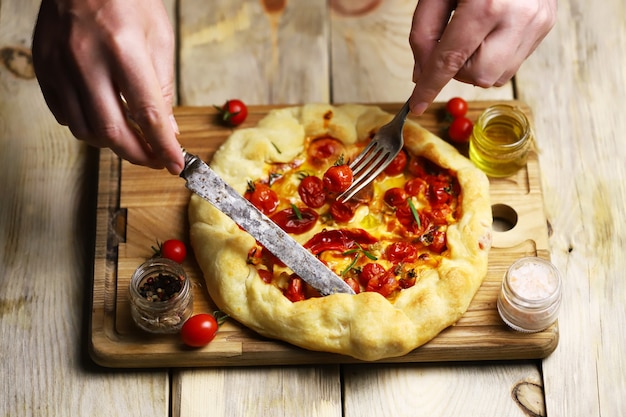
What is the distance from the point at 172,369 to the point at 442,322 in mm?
1394

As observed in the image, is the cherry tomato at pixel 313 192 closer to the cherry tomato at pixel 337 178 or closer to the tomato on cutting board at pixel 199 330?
the cherry tomato at pixel 337 178

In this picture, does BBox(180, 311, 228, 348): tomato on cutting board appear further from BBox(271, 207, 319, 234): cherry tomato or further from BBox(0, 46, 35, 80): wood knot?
BBox(0, 46, 35, 80): wood knot

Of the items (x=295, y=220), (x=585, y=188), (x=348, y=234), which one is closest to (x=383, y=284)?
(x=348, y=234)

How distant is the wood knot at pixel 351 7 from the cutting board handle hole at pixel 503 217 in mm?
1692

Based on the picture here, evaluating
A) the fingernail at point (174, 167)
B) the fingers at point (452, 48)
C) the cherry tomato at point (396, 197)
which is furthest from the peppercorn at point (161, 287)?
the fingers at point (452, 48)

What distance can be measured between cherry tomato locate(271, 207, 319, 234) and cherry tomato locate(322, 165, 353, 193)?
0.17 meters

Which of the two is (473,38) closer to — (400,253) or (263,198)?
(400,253)

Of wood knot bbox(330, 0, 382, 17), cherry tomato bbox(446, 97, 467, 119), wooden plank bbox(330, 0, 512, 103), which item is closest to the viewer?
cherry tomato bbox(446, 97, 467, 119)

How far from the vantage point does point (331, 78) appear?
17.7 feet

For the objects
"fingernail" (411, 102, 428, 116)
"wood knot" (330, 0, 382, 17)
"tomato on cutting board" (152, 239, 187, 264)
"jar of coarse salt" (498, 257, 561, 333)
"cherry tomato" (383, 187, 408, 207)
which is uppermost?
"wood knot" (330, 0, 382, 17)

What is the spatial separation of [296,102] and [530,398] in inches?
87.1

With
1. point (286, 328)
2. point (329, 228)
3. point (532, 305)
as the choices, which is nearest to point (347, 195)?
point (329, 228)

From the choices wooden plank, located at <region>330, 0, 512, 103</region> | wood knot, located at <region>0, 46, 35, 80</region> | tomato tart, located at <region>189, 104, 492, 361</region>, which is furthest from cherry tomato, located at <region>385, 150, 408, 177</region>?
wood knot, located at <region>0, 46, 35, 80</region>

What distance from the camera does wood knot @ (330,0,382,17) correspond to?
18.5 ft
